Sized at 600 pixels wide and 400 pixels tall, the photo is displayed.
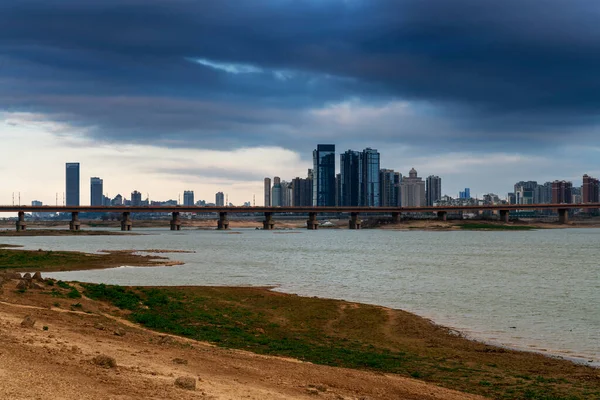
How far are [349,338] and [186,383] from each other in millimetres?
15095

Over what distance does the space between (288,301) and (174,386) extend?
2570 cm

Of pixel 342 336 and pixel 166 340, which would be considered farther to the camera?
pixel 342 336

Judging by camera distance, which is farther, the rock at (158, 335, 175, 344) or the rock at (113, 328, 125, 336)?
the rock at (113, 328, 125, 336)

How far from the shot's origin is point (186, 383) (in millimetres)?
16688

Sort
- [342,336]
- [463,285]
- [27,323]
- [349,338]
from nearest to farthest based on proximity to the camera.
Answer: [27,323], [349,338], [342,336], [463,285]

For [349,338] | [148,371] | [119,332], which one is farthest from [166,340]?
[349,338]

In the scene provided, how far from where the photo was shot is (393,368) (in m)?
24.0

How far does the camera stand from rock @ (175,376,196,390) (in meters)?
16.6

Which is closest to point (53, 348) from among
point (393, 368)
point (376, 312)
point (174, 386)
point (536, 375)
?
point (174, 386)

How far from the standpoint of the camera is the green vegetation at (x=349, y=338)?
74.4 feet

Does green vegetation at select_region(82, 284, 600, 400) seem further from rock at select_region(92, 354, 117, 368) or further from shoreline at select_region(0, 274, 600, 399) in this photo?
rock at select_region(92, 354, 117, 368)

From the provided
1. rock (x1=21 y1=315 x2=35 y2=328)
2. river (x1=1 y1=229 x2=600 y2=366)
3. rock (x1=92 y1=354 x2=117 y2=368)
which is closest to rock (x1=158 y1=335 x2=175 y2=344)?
rock (x1=21 y1=315 x2=35 y2=328)

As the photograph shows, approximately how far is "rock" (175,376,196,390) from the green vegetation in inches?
339

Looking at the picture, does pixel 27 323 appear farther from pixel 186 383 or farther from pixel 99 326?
pixel 186 383
